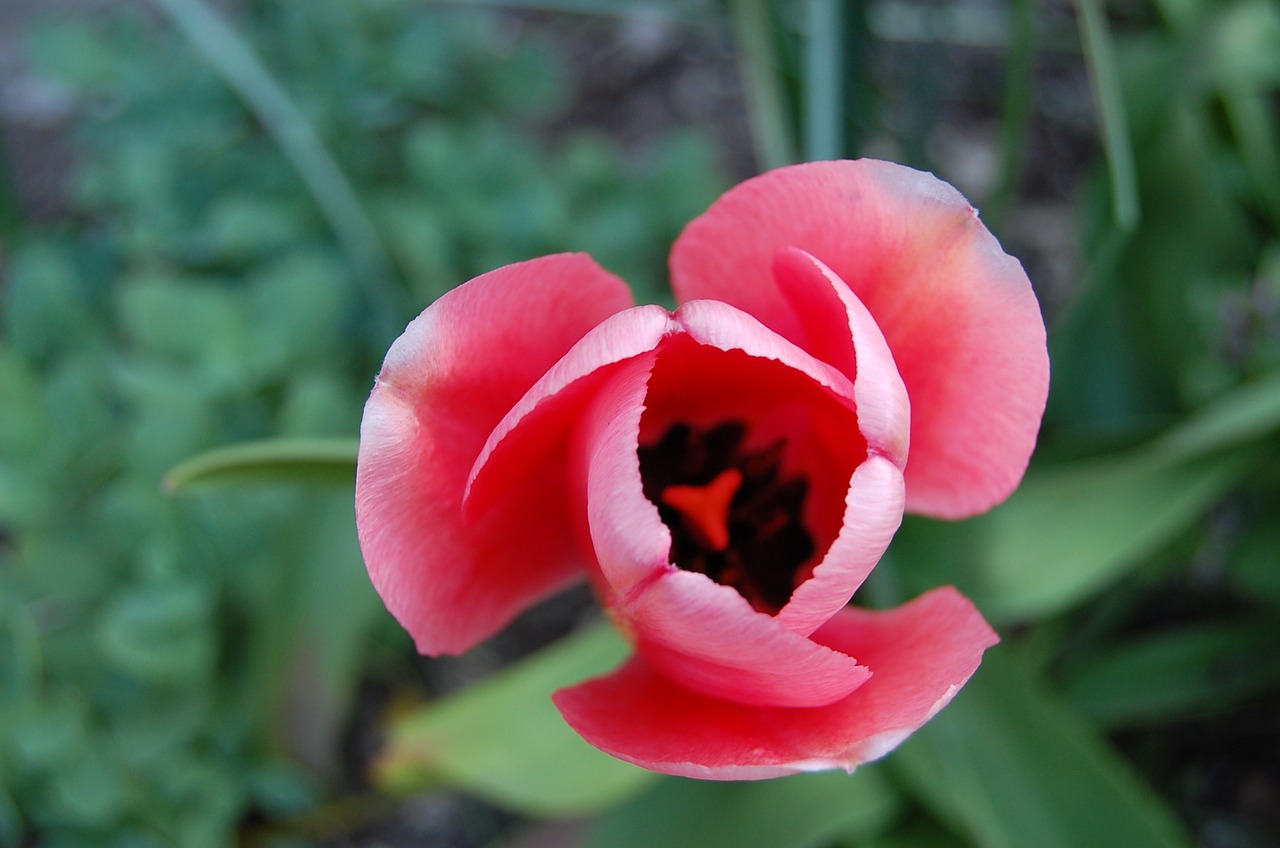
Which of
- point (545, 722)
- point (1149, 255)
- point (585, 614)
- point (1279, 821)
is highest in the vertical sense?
point (1149, 255)

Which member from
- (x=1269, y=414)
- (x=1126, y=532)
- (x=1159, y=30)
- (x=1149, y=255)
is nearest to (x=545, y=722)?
(x=1126, y=532)

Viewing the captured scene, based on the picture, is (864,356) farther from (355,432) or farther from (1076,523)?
(355,432)

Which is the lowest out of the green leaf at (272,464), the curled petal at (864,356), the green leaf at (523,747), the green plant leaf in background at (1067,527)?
the green leaf at (523,747)

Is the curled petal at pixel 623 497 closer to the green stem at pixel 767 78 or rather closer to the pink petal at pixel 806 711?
the pink petal at pixel 806 711

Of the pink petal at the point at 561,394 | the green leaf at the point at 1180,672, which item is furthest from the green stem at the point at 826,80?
the green leaf at the point at 1180,672

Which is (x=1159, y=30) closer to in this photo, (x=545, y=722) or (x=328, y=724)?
(x=545, y=722)
